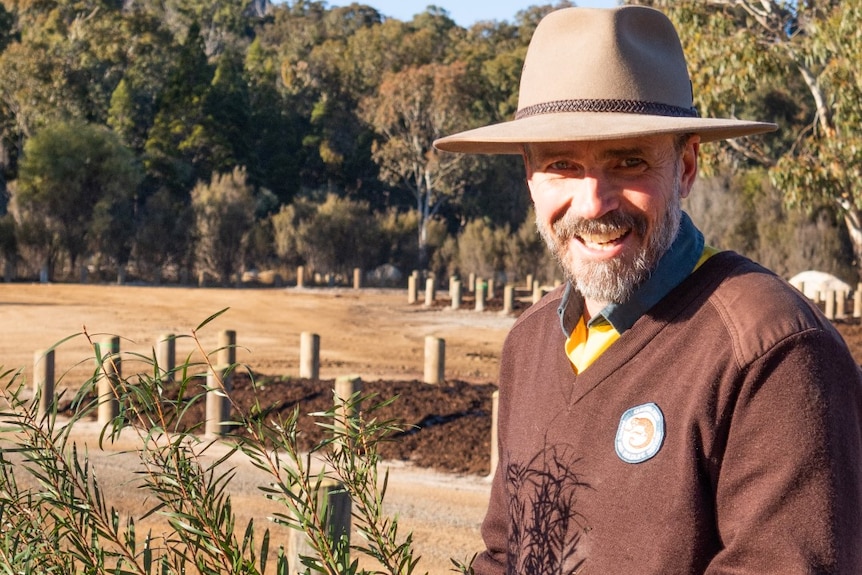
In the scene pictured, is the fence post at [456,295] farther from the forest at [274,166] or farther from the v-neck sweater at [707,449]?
the v-neck sweater at [707,449]

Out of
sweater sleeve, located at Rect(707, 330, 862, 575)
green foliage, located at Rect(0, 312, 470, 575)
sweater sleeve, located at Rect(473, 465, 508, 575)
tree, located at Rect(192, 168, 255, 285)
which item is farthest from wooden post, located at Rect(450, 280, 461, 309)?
green foliage, located at Rect(0, 312, 470, 575)

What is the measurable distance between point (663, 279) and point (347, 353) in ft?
49.4

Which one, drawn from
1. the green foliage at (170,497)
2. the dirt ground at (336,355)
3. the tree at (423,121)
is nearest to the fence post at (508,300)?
the dirt ground at (336,355)

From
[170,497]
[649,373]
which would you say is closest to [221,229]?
[649,373]

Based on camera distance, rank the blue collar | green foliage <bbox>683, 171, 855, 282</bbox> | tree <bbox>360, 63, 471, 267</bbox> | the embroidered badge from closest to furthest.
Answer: the embroidered badge
the blue collar
green foliage <bbox>683, 171, 855, 282</bbox>
tree <bbox>360, 63, 471, 267</bbox>

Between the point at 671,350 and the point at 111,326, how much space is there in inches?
758

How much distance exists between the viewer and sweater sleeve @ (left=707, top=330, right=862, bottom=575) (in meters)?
1.64

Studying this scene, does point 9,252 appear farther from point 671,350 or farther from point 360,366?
point 671,350

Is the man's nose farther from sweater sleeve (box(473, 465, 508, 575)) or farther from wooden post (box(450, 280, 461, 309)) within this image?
wooden post (box(450, 280, 461, 309))

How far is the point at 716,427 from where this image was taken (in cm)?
178

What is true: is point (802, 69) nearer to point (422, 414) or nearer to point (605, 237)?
point (422, 414)

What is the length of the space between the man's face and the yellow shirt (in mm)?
92

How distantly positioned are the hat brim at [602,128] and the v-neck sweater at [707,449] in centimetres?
23

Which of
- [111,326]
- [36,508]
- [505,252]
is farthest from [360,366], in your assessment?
[505,252]
